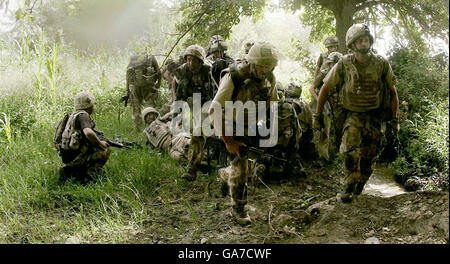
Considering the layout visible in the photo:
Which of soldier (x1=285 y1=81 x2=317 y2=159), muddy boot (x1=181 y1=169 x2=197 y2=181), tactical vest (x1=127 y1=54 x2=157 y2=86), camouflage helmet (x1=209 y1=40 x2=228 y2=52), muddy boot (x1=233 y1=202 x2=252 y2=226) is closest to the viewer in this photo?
muddy boot (x1=233 y1=202 x2=252 y2=226)

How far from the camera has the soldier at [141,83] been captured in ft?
26.1

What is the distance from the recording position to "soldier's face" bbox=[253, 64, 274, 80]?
3476 mm

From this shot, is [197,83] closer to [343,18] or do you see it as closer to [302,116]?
[302,116]

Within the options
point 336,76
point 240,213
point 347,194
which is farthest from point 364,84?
point 240,213

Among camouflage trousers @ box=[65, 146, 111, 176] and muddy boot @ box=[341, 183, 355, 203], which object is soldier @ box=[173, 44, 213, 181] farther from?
muddy boot @ box=[341, 183, 355, 203]

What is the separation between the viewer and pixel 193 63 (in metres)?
5.50

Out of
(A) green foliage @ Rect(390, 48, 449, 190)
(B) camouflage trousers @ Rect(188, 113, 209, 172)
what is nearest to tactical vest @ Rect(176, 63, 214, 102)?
(B) camouflage trousers @ Rect(188, 113, 209, 172)

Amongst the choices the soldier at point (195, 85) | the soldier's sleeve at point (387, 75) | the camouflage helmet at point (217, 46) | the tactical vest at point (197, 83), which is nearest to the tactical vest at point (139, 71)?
the camouflage helmet at point (217, 46)

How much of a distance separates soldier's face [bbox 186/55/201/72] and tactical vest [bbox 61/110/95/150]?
5.51 feet

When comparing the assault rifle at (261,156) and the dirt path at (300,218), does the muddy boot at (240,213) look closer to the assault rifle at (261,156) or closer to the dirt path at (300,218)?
the dirt path at (300,218)

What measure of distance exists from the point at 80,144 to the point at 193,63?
2.01 m
